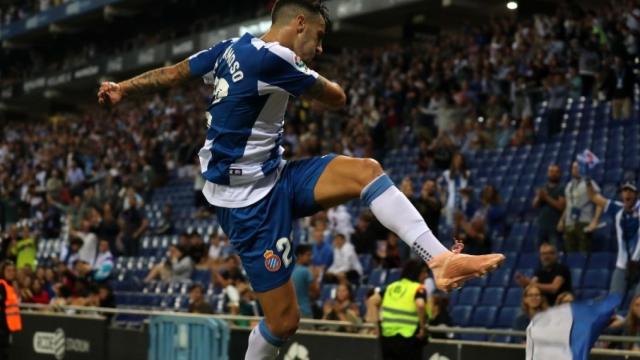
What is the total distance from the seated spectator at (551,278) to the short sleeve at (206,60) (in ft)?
17.2

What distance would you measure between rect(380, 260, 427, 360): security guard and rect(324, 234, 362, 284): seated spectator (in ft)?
12.9

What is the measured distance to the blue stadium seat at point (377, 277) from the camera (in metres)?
13.6

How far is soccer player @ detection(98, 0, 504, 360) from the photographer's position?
498 cm

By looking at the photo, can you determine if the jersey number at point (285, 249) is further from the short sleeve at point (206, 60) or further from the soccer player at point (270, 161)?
the short sleeve at point (206, 60)

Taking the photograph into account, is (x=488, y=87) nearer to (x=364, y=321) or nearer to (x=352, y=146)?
(x=352, y=146)

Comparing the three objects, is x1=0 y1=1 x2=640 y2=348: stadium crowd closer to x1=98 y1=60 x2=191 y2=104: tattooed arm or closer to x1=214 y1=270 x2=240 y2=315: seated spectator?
x1=214 y1=270 x2=240 y2=315: seated spectator

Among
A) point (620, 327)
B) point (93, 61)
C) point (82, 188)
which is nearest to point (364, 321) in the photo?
point (620, 327)

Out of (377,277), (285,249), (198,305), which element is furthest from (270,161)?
(377,277)

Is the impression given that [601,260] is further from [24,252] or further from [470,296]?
[24,252]

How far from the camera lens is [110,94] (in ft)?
18.1

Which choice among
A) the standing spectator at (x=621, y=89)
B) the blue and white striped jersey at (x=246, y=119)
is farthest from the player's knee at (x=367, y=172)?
the standing spectator at (x=621, y=89)

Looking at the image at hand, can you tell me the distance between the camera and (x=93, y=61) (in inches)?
1505

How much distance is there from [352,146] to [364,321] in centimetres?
818

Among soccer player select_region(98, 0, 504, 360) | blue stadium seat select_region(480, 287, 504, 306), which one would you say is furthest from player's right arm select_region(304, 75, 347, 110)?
blue stadium seat select_region(480, 287, 504, 306)
